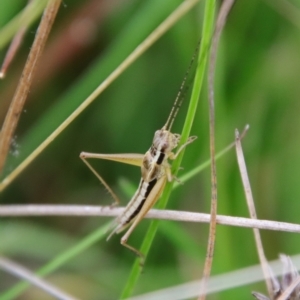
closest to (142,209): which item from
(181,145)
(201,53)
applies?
(181,145)

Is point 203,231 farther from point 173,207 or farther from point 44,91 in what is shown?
point 44,91

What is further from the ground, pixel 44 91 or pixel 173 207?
pixel 44 91

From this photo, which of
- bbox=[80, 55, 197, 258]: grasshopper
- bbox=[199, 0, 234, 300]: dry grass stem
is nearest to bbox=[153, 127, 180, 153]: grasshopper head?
bbox=[80, 55, 197, 258]: grasshopper

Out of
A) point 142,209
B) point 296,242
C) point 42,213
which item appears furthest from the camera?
point 296,242

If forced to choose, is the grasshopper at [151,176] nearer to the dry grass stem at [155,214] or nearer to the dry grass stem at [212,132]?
the dry grass stem at [155,214]

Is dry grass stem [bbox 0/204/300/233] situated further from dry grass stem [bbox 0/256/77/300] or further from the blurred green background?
the blurred green background
